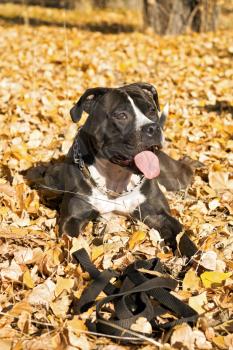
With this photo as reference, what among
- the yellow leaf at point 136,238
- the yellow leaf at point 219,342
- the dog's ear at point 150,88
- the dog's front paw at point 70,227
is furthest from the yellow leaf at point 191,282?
the dog's ear at point 150,88

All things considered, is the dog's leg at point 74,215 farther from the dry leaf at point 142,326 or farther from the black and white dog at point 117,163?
the dry leaf at point 142,326

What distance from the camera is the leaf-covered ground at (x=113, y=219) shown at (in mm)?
3045

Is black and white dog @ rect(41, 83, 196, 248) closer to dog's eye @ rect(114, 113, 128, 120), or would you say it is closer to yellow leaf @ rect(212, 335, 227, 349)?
dog's eye @ rect(114, 113, 128, 120)

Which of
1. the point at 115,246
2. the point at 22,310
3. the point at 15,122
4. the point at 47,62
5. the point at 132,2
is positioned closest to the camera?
the point at 22,310

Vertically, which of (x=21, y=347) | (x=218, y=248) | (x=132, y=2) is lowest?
(x=132, y=2)

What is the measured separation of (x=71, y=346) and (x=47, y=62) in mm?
8059

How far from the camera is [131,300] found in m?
3.18

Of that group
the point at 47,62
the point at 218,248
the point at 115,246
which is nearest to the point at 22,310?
the point at 115,246

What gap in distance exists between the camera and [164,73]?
9.37 metres

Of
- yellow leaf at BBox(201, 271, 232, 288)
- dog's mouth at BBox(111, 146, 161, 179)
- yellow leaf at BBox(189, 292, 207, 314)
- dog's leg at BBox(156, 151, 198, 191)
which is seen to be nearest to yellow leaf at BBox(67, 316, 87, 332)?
yellow leaf at BBox(189, 292, 207, 314)

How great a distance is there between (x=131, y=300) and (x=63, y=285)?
0.47 meters

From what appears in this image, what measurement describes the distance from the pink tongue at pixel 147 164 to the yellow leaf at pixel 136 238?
1.48 feet

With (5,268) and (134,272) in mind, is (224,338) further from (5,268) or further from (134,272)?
(5,268)

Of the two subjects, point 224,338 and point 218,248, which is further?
point 218,248
